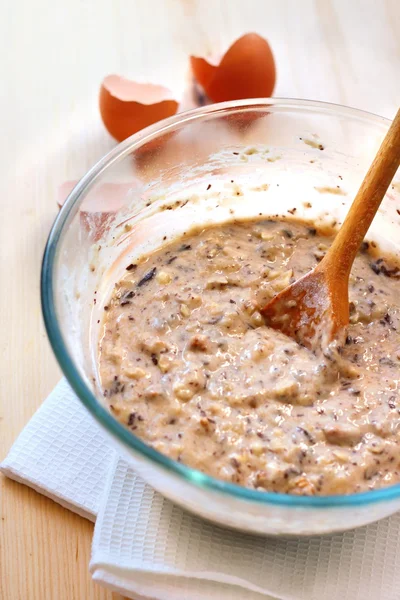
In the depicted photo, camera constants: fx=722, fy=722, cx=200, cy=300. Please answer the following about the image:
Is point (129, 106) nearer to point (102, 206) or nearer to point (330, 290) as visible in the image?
point (102, 206)

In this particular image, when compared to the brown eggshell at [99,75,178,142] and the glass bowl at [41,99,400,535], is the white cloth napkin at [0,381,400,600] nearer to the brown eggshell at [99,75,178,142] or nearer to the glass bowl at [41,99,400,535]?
the glass bowl at [41,99,400,535]

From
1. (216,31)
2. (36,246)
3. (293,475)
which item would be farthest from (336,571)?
(216,31)

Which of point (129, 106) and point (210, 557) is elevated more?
point (129, 106)

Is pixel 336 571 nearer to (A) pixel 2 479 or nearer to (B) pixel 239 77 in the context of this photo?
(A) pixel 2 479

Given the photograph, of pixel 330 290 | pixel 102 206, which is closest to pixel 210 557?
pixel 330 290

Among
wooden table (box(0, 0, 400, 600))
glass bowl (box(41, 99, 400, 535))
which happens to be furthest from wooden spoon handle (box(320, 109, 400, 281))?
wooden table (box(0, 0, 400, 600))
